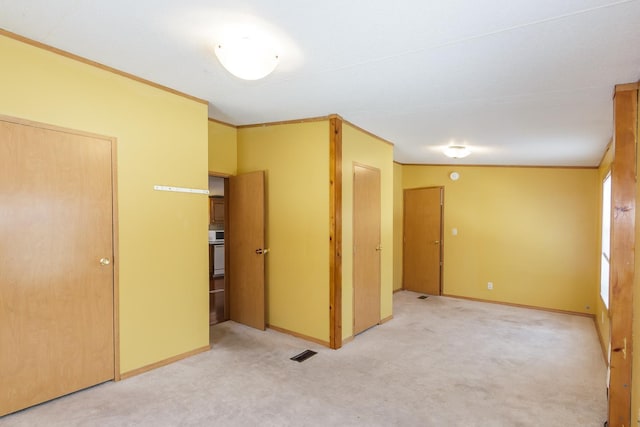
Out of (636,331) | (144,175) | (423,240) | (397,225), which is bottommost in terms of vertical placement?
(636,331)

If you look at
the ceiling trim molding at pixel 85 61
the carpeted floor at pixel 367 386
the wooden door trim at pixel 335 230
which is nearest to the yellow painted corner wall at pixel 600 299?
the carpeted floor at pixel 367 386

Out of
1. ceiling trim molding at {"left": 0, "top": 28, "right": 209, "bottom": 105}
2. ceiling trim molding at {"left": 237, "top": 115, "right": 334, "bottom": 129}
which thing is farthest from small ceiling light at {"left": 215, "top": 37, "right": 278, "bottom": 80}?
ceiling trim molding at {"left": 237, "top": 115, "right": 334, "bottom": 129}

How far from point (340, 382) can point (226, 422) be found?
99 cm

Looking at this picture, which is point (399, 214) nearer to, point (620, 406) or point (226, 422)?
point (620, 406)

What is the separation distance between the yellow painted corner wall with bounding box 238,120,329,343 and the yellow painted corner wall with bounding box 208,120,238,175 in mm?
173

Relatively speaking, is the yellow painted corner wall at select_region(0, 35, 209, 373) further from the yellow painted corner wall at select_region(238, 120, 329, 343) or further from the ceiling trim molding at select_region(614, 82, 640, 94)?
the ceiling trim molding at select_region(614, 82, 640, 94)

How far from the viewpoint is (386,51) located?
2285mm

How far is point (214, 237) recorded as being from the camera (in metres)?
7.40

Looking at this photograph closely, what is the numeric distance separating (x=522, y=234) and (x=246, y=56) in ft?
17.7

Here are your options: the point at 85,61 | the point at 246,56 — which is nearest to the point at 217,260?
the point at 85,61

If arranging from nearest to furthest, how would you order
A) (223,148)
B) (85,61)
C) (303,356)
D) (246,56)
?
(246,56) → (85,61) → (303,356) → (223,148)

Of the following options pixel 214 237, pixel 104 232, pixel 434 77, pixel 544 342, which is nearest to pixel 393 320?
pixel 544 342

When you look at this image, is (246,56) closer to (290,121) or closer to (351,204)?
(290,121)

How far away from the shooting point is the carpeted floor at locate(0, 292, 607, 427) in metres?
2.46
